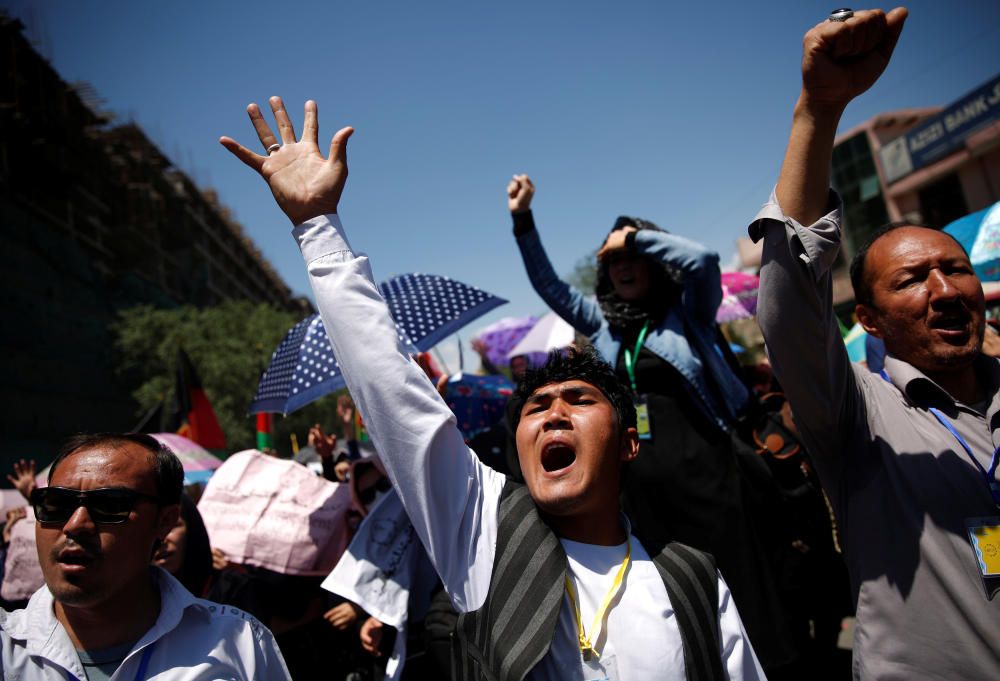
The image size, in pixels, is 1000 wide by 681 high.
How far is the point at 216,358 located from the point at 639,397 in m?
23.5

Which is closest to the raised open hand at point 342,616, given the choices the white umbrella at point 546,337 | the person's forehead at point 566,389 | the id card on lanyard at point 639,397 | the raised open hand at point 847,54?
the id card on lanyard at point 639,397

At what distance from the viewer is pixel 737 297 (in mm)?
8141

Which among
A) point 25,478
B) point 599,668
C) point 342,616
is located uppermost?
point 25,478

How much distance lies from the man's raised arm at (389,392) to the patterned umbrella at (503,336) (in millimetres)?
8725

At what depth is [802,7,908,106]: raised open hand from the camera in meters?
1.39

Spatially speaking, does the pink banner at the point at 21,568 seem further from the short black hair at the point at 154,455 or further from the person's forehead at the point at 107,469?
the person's forehead at the point at 107,469

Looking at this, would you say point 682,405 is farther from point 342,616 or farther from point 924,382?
point 342,616

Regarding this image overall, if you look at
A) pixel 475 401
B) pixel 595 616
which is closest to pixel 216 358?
pixel 475 401

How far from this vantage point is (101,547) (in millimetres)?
1774

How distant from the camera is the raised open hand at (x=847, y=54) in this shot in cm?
139

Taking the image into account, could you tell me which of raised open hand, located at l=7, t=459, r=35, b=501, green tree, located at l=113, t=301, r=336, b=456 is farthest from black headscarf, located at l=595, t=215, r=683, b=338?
green tree, located at l=113, t=301, r=336, b=456

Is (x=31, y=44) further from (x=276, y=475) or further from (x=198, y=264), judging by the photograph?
(x=276, y=475)

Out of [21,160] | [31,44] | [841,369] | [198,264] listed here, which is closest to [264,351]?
[21,160]

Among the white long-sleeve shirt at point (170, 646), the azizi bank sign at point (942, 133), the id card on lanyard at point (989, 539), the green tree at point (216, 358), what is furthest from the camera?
the green tree at point (216, 358)
